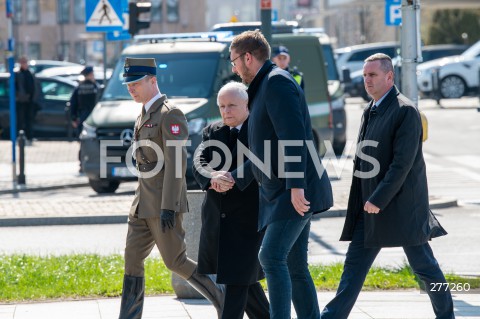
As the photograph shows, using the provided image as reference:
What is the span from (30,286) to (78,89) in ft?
39.0

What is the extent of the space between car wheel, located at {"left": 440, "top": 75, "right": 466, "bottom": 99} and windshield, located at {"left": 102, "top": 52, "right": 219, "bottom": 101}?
22.4 meters

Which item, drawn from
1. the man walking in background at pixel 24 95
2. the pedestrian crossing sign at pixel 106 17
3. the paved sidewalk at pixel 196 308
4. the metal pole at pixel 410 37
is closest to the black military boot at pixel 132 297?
the paved sidewalk at pixel 196 308

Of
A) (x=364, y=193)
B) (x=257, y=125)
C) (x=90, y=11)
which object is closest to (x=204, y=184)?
(x=257, y=125)

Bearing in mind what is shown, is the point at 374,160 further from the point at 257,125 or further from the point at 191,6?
the point at 191,6

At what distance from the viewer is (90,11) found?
62.5 feet

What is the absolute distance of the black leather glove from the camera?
722cm

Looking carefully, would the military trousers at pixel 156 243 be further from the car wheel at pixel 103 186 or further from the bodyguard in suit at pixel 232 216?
the car wheel at pixel 103 186

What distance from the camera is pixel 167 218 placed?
7223 millimetres

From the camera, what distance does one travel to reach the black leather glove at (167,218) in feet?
23.7

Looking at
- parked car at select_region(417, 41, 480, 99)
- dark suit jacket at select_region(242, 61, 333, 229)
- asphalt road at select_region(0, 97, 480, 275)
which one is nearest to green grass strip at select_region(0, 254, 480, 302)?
asphalt road at select_region(0, 97, 480, 275)

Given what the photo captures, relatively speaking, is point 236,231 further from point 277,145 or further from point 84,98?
point 84,98

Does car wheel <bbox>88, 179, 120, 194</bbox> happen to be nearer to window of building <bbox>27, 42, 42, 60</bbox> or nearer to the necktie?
the necktie

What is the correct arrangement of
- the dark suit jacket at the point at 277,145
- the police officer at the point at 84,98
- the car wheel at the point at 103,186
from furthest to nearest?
the police officer at the point at 84,98
the car wheel at the point at 103,186
the dark suit jacket at the point at 277,145

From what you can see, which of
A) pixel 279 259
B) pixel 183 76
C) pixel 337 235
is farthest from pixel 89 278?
pixel 183 76
